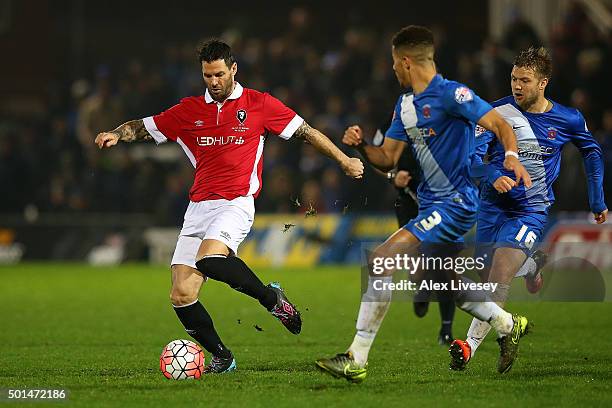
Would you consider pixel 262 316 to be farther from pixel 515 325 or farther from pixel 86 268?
pixel 86 268

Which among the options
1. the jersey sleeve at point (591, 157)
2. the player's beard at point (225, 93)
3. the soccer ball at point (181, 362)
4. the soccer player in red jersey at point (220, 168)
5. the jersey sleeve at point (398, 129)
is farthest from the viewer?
the jersey sleeve at point (591, 157)

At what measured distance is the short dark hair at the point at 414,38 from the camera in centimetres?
740

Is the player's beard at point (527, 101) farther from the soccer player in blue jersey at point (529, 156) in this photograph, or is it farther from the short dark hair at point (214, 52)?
the short dark hair at point (214, 52)

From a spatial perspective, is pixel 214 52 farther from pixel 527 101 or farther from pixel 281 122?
pixel 527 101

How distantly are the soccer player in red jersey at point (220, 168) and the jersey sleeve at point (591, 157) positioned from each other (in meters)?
2.00

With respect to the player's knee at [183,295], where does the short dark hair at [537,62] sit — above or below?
above

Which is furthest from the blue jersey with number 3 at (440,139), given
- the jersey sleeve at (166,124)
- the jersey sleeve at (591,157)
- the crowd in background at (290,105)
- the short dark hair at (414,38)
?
the crowd in background at (290,105)

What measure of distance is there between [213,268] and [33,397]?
163 centimetres

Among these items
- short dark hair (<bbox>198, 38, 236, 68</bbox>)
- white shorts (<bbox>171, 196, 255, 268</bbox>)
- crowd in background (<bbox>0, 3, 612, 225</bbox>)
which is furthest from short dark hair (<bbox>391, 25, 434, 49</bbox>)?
crowd in background (<bbox>0, 3, 612, 225</bbox>)

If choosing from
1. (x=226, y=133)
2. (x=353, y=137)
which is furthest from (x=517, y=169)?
(x=226, y=133)

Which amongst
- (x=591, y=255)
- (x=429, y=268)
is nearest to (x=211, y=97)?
(x=429, y=268)

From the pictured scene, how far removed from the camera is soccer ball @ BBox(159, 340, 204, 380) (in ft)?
25.7

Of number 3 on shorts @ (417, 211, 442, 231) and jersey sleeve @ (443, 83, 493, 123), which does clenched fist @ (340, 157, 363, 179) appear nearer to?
number 3 on shorts @ (417, 211, 442, 231)

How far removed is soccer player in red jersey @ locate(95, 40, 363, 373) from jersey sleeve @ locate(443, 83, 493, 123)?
0.93 m
